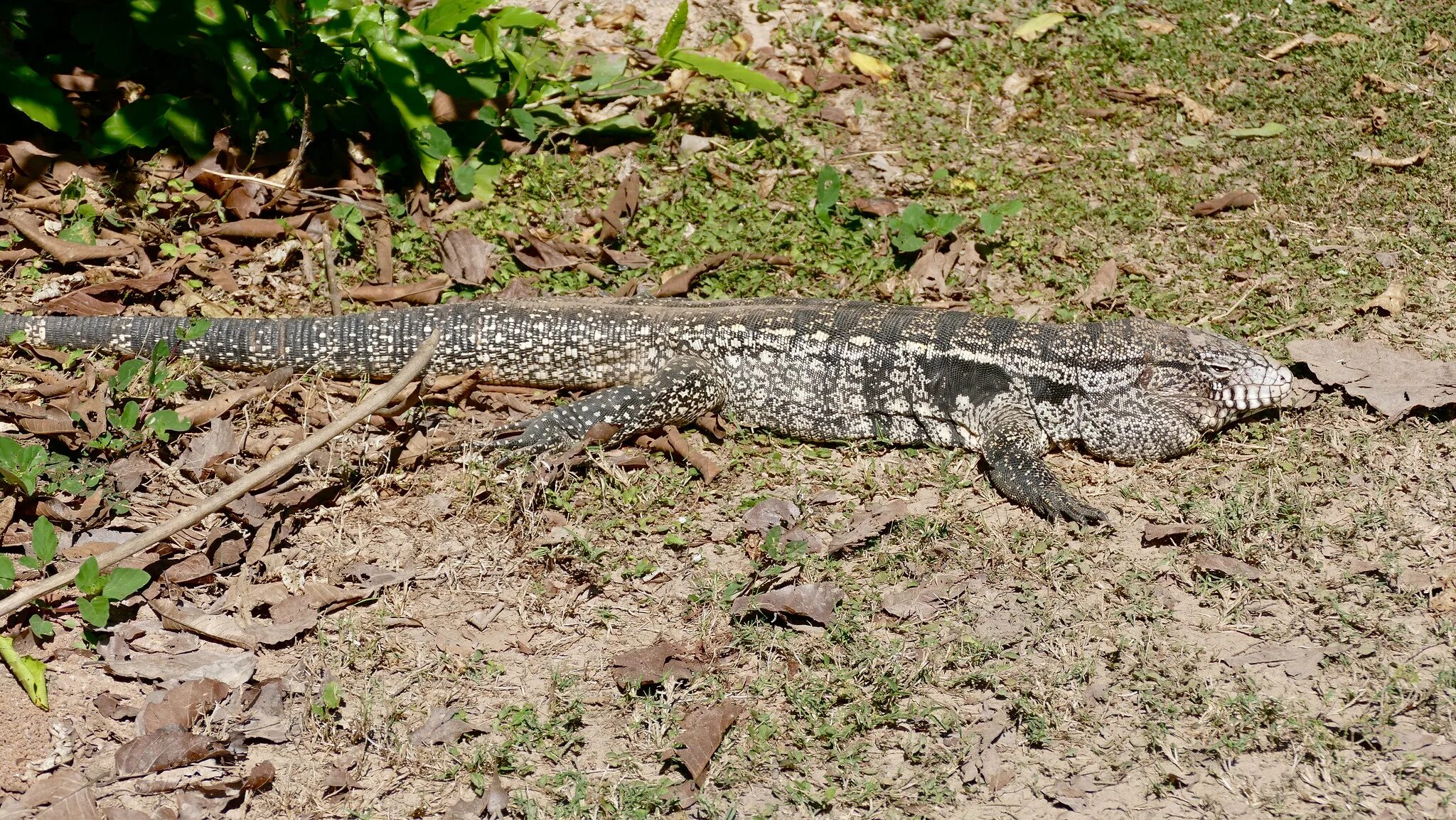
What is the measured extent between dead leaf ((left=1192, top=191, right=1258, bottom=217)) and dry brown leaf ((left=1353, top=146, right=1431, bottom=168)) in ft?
3.80

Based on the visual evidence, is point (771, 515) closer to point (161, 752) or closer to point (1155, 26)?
point (161, 752)

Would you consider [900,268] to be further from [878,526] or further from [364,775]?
[364,775]

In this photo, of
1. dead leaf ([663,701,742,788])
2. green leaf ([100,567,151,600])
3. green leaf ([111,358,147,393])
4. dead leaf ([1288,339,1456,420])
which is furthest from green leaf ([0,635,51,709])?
dead leaf ([1288,339,1456,420])

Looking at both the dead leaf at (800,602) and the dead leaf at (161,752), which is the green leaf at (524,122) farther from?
the dead leaf at (161,752)

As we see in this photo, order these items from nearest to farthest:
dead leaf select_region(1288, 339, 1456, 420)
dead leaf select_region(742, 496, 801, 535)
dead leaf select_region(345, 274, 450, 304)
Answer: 1. dead leaf select_region(742, 496, 801, 535)
2. dead leaf select_region(1288, 339, 1456, 420)
3. dead leaf select_region(345, 274, 450, 304)

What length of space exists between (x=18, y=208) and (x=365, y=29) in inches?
104

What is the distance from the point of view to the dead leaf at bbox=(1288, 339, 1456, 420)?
6590 mm

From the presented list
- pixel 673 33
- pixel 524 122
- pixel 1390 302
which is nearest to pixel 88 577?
pixel 524 122

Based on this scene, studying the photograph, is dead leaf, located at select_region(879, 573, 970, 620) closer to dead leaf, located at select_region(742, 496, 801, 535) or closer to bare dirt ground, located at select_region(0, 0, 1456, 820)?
bare dirt ground, located at select_region(0, 0, 1456, 820)

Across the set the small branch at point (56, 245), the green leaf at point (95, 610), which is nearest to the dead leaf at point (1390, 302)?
the green leaf at point (95, 610)

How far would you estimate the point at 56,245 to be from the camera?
7.55 metres

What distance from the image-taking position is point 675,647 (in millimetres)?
5379

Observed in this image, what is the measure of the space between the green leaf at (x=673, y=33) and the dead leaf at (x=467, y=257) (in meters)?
2.31

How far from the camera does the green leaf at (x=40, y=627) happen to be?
5172mm
